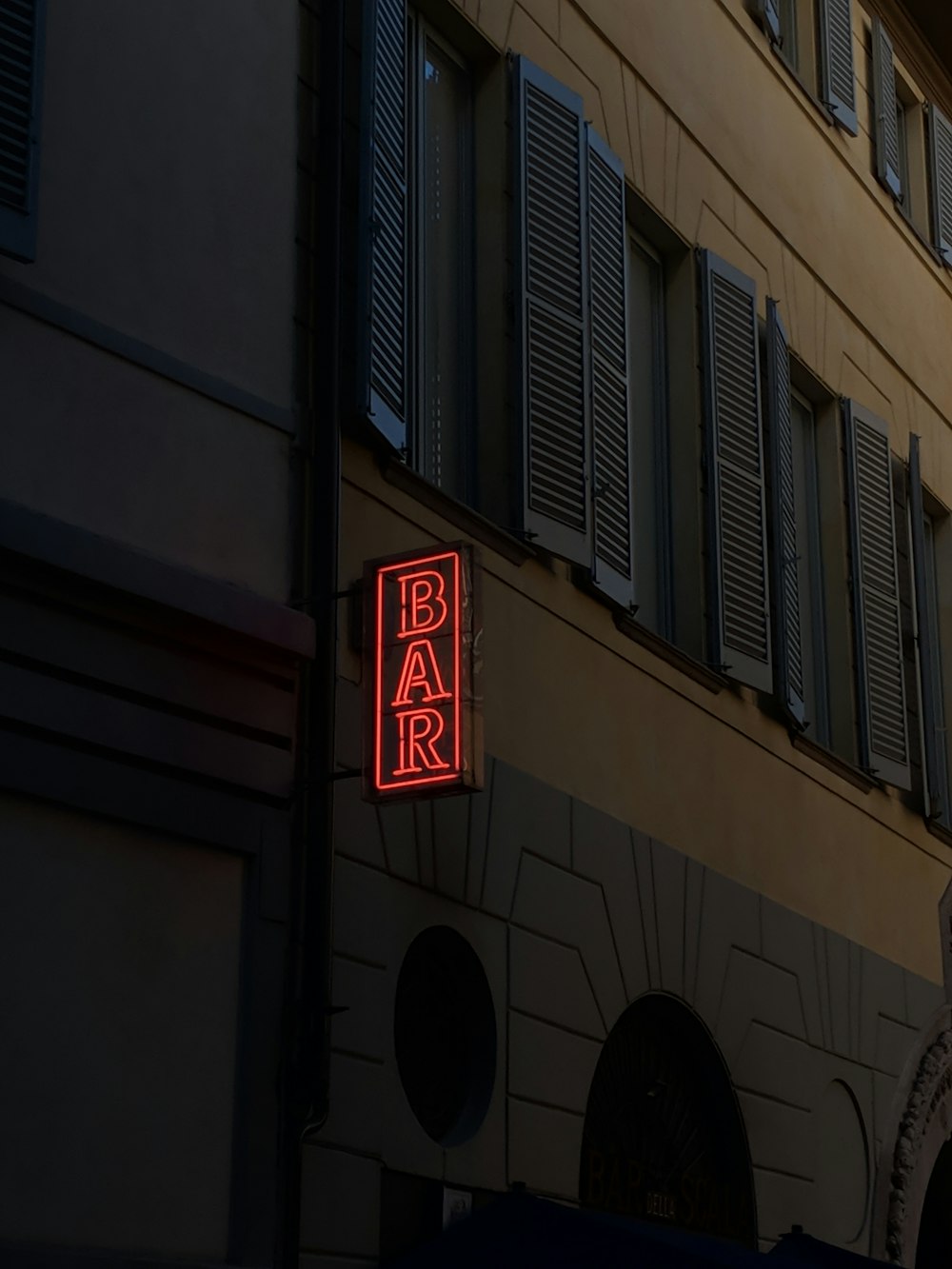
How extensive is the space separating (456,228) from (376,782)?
347 cm

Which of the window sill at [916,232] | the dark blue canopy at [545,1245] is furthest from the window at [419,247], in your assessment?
the window sill at [916,232]

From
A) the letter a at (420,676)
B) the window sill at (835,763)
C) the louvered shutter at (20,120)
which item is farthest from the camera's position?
the window sill at (835,763)

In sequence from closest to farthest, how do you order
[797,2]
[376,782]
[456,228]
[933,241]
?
[376,782] < [456,228] < [797,2] < [933,241]

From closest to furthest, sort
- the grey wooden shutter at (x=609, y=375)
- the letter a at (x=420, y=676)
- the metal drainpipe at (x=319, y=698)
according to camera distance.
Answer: the metal drainpipe at (x=319, y=698)
the letter a at (x=420, y=676)
the grey wooden shutter at (x=609, y=375)

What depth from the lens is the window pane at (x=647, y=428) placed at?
11195 millimetres

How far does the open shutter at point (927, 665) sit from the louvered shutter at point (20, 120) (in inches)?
335

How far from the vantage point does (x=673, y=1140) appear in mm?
10102

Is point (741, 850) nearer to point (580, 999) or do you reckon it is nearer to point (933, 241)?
point (580, 999)

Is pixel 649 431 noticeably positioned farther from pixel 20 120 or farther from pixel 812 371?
pixel 20 120

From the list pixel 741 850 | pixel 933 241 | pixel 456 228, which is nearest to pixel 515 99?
pixel 456 228

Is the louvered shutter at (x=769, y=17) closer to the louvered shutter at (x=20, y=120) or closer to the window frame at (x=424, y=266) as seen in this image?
the window frame at (x=424, y=266)

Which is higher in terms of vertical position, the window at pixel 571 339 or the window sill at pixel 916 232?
the window sill at pixel 916 232

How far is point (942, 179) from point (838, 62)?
8.07ft

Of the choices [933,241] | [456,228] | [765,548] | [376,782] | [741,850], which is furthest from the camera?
[933,241]
